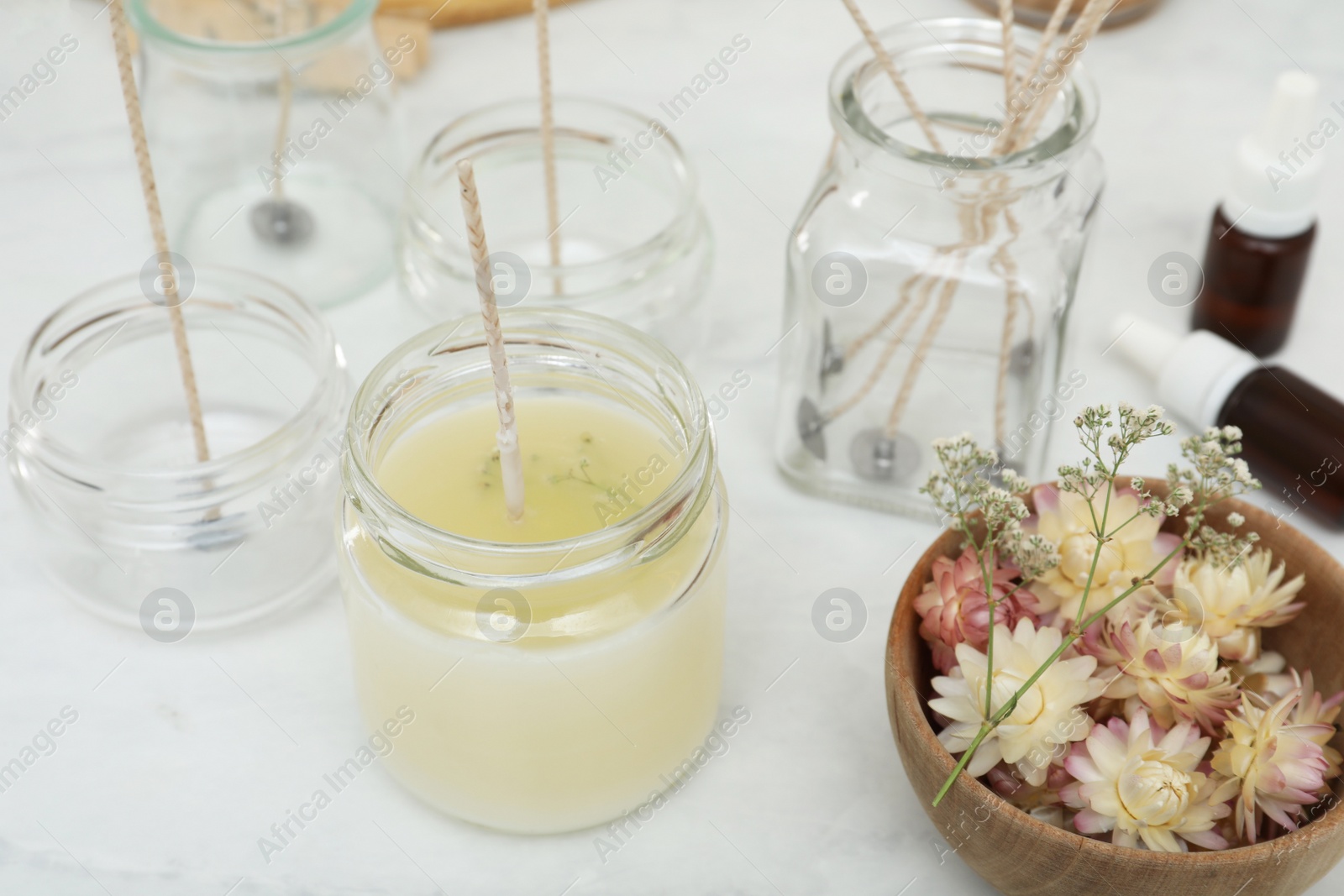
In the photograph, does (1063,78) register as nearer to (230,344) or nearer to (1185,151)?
(1185,151)

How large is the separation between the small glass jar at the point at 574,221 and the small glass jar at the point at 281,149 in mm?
80

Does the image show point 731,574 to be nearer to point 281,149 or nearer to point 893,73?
point 893,73

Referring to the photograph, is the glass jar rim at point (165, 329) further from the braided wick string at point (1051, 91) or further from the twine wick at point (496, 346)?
the braided wick string at point (1051, 91)

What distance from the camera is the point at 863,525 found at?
856 mm

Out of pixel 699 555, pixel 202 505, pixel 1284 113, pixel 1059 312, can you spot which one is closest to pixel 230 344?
pixel 202 505

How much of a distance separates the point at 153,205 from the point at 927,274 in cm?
41

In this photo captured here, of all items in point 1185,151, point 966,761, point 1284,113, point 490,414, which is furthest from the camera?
point 1185,151

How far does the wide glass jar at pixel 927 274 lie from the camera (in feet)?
2.47

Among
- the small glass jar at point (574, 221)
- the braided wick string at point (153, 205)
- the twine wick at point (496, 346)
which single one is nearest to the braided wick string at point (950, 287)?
the small glass jar at point (574, 221)

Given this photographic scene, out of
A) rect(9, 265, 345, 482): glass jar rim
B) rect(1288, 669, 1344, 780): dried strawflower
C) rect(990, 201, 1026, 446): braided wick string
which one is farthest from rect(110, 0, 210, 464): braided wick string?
rect(1288, 669, 1344, 780): dried strawflower

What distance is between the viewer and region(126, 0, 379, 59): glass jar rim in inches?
35.0

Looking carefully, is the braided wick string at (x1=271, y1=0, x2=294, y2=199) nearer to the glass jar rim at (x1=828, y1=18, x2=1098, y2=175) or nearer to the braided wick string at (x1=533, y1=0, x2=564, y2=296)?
the braided wick string at (x1=533, y1=0, x2=564, y2=296)

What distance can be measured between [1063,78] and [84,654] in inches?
23.8

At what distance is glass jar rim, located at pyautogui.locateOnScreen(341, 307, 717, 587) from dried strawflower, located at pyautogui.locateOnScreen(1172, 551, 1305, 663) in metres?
0.22
